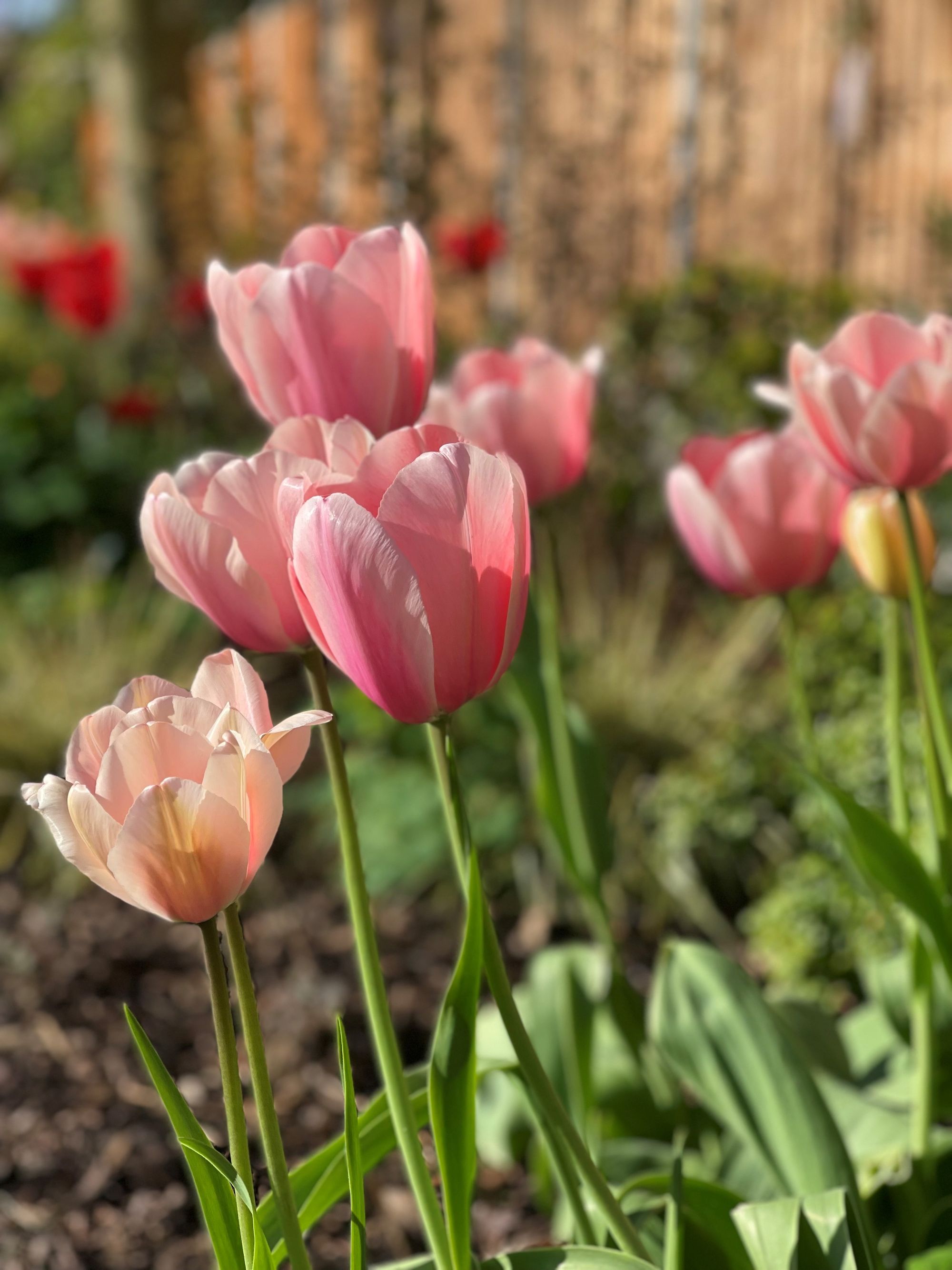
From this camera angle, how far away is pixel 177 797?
1.94ft

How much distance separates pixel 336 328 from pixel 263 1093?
0.47 metres

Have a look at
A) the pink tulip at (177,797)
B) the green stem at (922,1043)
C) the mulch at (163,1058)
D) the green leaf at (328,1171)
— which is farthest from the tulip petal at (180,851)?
the mulch at (163,1058)

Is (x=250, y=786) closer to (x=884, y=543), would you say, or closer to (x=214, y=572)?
(x=214, y=572)

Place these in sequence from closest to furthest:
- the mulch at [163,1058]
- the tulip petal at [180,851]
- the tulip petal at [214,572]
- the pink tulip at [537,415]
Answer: the tulip petal at [180,851]
the tulip petal at [214,572]
the pink tulip at [537,415]
the mulch at [163,1058]

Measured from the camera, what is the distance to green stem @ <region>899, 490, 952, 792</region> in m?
0.89

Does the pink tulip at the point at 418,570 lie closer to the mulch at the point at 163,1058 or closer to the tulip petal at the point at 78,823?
the tulip petal at the point at 78,823

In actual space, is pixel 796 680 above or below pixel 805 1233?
above

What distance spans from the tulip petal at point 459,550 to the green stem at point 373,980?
0.29 ft

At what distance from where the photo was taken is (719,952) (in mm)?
1111

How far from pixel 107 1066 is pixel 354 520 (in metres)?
1.66

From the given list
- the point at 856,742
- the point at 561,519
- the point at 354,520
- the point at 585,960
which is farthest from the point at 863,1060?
the point at 561,519

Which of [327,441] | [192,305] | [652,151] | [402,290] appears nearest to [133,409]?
[192,305]

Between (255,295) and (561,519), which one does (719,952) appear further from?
(561,519)

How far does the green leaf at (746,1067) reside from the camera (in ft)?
3.21
